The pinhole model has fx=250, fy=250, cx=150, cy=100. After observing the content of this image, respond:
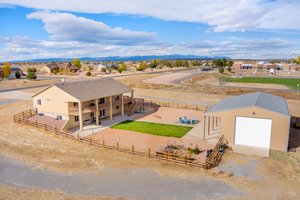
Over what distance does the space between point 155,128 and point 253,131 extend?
1160cm

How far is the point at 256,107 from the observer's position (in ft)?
79.0

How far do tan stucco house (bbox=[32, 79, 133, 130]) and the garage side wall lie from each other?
53.0ft

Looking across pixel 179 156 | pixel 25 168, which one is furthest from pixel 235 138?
pixel 25 168

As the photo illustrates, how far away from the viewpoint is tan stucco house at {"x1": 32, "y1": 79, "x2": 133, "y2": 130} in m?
31.0

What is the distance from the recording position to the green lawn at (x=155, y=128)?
29.2m

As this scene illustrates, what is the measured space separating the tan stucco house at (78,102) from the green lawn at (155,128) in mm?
3600

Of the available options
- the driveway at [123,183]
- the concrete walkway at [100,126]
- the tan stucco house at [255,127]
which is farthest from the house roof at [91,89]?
the tan stucco house at [255,127]

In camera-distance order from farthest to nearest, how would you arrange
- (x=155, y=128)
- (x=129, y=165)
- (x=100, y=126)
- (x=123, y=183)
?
(x=100, y=126)
(x=155, y=128)
(x=129, y=165)
(x=123, y=183)

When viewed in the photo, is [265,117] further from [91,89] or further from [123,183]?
[91,89]

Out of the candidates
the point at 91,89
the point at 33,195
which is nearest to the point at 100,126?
the point at 91,89

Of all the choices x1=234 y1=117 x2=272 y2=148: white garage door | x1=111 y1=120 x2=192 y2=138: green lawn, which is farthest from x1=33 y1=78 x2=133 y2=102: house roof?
x1=234 y1=117 x2=272 y2=148: white garage door

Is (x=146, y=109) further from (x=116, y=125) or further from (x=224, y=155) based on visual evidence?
(x=224, y=155)

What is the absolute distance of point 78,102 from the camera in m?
30.0

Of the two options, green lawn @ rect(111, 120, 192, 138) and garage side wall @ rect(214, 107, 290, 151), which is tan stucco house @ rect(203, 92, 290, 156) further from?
green lawn @ rect(111, 120, 192, 138)
